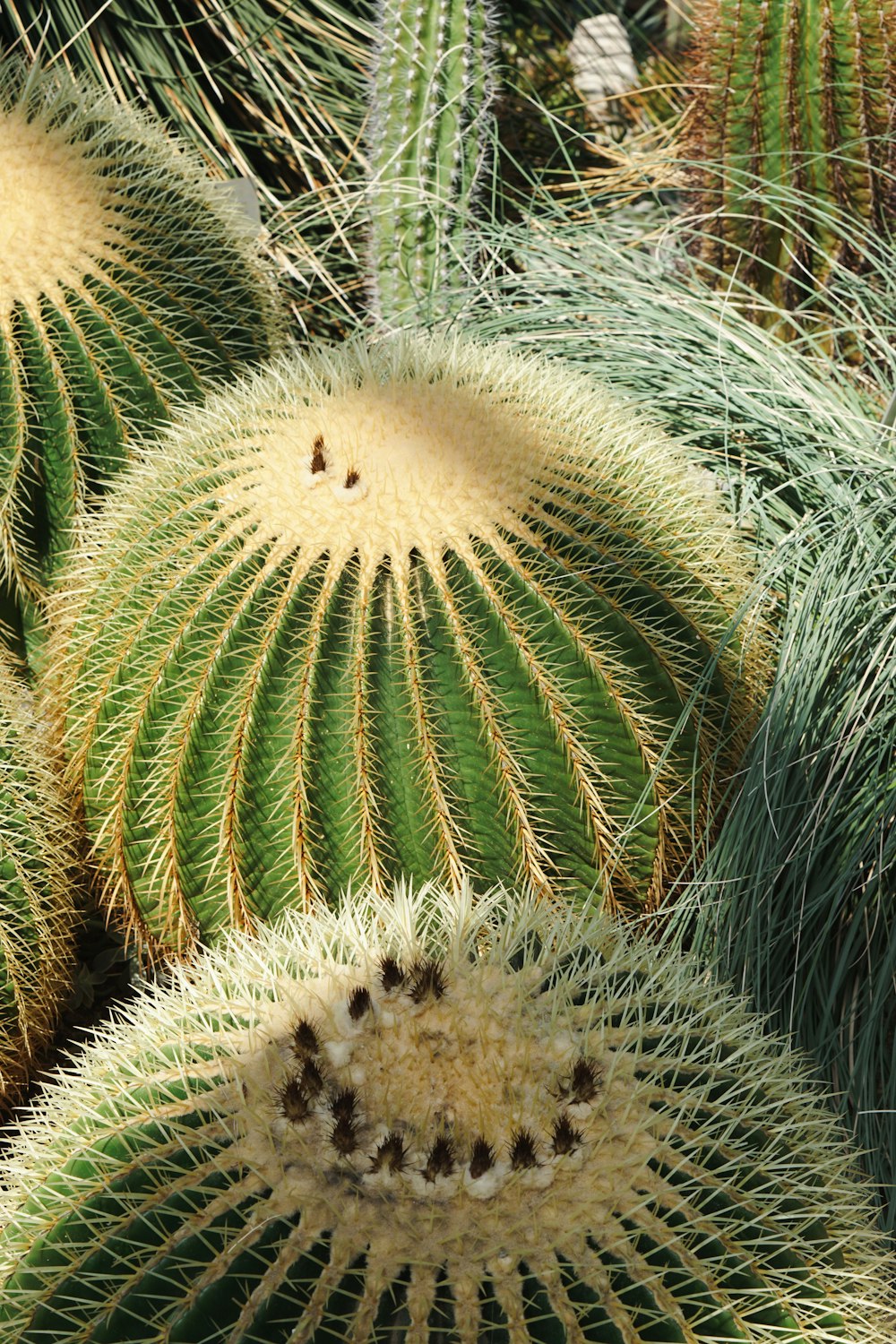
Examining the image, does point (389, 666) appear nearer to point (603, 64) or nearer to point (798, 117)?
point (798, 117)

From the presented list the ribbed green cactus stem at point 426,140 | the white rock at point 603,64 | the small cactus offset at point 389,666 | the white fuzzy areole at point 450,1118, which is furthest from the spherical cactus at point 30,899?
the white rock at point 603,64

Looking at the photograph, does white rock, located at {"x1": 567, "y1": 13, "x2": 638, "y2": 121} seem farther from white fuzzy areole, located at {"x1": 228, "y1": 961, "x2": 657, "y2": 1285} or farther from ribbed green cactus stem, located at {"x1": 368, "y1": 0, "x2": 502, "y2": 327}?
white fuzzy areole, located at {"x1": 228, "y1": 961, "x2": 657, "y2": 1285}

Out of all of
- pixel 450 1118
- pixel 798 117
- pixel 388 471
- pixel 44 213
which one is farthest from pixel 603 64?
pixel 450 1118

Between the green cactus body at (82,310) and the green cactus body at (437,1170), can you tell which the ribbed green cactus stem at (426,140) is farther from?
the green cactus body at (437,1170)

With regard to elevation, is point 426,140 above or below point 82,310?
above

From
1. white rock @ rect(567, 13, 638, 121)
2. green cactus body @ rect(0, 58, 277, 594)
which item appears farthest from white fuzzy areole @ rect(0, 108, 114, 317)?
white rock @ rect(567, 13, 638, 121)

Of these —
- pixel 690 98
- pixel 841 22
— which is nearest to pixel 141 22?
pixel 690 98
